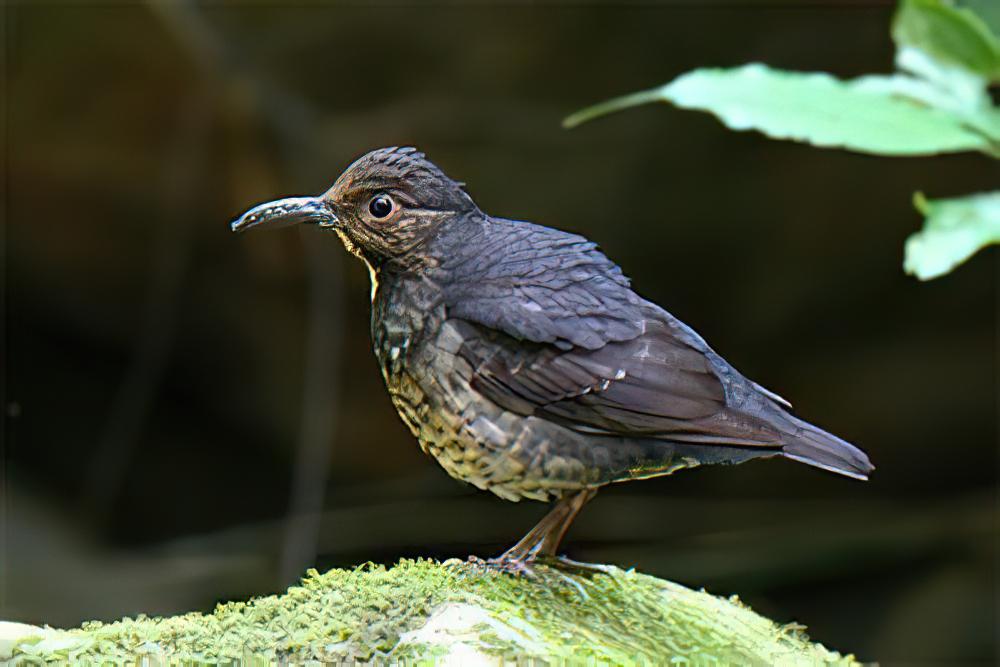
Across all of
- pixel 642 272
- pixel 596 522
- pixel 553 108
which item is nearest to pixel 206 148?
pixel 553 108

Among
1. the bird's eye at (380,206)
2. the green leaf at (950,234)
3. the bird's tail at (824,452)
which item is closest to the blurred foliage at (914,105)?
the green leaf at (950,234)

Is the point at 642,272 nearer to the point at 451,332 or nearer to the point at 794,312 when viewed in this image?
the point at 794,312

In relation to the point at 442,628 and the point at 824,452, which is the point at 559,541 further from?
the point at 824,452

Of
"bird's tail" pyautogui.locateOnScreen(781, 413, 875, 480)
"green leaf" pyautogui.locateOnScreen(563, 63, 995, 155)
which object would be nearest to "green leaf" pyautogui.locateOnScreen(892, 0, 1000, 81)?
"green leaf" pyautogui.locateOnScreen(563, 63, 995, 155)

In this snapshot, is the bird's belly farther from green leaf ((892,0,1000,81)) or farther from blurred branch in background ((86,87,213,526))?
blurred branch in background ((86,87,213,526))

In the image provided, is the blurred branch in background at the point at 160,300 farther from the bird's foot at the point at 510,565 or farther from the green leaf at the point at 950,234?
the green leaf at the point at 950,234

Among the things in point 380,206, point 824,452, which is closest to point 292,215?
point 380,206
